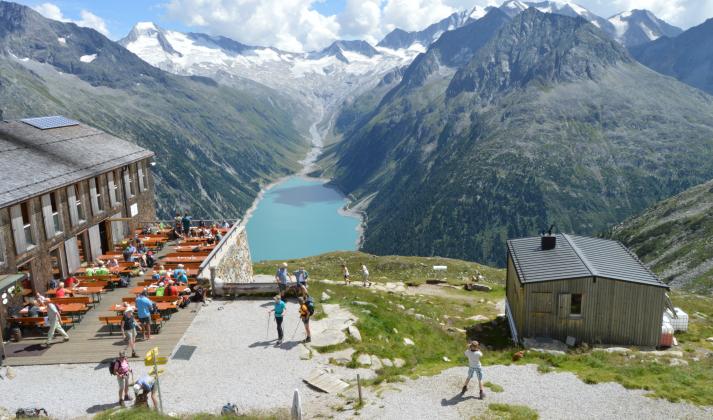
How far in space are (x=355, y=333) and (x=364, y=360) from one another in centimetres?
244

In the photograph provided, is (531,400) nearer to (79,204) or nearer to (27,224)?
(27,224)

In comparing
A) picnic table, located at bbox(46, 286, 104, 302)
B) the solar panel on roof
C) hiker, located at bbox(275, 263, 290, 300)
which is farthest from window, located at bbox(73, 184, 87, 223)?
hiker, located at bbox(275, 263, 290, 300)

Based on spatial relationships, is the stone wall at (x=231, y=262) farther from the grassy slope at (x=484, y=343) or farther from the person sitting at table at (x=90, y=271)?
the person sitting at table at (x=90, y=271)

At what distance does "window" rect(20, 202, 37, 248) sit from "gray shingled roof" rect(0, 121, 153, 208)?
1.16m

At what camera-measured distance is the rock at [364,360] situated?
23.6 m

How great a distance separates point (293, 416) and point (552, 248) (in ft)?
76.1

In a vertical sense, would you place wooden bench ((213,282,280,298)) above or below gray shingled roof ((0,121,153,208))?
below

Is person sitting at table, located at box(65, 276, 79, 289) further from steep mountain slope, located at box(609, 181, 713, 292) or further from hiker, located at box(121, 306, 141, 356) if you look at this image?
steep mountain slope, located at box(609, 181, 713, 292)

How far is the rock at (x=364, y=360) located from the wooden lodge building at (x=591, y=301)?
1178 centimetres

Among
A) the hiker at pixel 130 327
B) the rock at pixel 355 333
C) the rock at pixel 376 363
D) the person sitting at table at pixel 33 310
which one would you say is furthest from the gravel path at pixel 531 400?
Answer: the person sitting at table at pixel 33 310

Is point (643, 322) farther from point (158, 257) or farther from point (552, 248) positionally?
point (158, 257)

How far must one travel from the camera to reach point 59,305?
28281 mm

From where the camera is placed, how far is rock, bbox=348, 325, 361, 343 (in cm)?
2578

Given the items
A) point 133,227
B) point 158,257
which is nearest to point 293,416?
point 158,257
